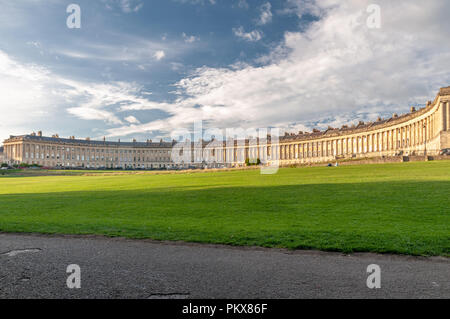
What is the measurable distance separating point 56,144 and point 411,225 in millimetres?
146685

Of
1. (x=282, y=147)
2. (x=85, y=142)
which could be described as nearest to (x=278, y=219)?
(x=282, y=147)

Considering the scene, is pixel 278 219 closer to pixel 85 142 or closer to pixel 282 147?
pixel 282 147

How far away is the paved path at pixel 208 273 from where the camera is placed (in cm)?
470

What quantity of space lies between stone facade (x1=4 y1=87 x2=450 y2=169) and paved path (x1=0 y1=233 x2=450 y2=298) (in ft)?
180

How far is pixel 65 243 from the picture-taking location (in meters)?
8.31

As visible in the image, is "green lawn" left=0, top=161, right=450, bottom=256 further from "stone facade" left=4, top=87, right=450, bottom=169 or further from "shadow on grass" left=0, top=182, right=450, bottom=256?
"stone facade" left=4, top=87, right=450, bottom=169

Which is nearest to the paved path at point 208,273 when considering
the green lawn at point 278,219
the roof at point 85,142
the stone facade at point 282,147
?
the green lawn at point 278,219

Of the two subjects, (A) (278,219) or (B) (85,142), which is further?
(B) (85,142)

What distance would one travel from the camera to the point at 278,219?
10.9 meters

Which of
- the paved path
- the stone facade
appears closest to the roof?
the stone facade

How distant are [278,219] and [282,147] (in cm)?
11541

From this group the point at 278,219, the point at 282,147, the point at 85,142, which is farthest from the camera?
the point at 85,142
